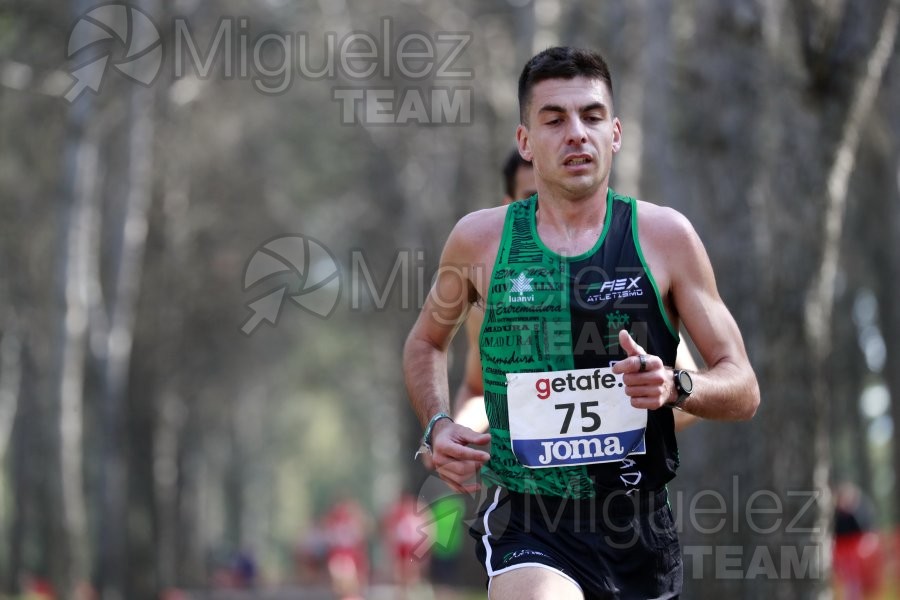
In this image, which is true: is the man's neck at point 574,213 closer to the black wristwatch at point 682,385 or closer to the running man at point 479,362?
the running man at point 479,362

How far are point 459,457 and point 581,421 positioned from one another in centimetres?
46

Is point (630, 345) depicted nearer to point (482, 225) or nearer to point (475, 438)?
point (475, 438)

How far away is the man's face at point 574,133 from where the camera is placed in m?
4.36

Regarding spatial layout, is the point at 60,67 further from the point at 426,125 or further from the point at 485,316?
the point at 485,316

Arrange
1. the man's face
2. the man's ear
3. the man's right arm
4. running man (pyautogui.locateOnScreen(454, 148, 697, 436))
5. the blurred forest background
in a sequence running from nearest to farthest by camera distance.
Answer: the man's face → the man's ear → running man (pyautogui.locateOnScreen(454, 148, 697, 436)) → the man's right arm → the blurred forest background

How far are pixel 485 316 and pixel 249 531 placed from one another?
63.0m

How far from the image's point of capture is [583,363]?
432 cm

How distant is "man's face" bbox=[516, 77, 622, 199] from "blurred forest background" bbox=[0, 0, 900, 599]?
16.3ft

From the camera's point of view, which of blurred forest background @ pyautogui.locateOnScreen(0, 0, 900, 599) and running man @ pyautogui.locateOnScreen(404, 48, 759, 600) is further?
blurred forest background @ pyautogui.locateOnScreen(0, 0, 900, 599)

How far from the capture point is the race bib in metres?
4.30

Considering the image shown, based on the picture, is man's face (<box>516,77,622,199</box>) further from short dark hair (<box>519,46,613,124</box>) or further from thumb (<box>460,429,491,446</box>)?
thumb (<box>460,429,491,446</box>)

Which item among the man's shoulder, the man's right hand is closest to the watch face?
the man's right hand

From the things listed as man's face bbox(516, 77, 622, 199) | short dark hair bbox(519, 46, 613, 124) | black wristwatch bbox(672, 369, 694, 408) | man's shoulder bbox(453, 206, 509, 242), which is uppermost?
short dark hair bbox(519, 46, 613, 124)

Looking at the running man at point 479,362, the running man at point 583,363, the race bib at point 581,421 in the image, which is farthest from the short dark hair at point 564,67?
the race bib at point 581,421
